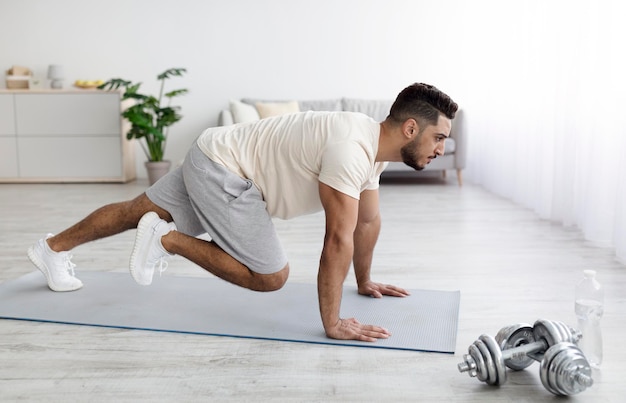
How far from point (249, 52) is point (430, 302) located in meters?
4.59

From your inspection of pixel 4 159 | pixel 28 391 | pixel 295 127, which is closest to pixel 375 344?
pixel 295 127

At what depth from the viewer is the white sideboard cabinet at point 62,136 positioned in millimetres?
6078

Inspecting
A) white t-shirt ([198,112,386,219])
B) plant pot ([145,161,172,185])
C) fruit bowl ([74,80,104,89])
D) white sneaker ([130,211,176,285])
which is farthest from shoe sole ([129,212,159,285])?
fruit bowl ([74,80,104,89])

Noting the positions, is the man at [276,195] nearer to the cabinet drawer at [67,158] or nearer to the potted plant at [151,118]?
the potted plant at [151,118]

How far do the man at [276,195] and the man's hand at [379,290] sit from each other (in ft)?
0.42

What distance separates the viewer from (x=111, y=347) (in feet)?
6.40

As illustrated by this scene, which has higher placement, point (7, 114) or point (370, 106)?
point (370, 106)

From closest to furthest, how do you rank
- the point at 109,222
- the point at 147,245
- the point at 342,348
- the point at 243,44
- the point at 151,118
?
1. the point at 342,348
2. the point at 147,245
3. the point at 109,222
4. the point at 151,118
5. the point at 243,44

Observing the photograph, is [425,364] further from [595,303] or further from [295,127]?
[295,127]

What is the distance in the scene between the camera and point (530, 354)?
1.68 meters

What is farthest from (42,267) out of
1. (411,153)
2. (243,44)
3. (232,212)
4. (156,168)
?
(243,44)

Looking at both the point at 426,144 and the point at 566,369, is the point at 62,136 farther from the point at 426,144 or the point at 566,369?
the point at 566,369

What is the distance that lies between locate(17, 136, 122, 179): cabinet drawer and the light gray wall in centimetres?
74

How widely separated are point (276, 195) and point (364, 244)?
433 mm
